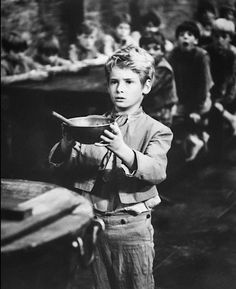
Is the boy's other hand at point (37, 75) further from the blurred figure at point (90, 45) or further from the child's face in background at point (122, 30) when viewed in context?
the child's face in background at point (122, 30)

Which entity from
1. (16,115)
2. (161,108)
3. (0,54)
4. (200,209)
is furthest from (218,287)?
(0,54)

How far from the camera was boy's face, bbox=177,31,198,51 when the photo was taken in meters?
3.84

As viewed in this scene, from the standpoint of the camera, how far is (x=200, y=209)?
3760 millimetres

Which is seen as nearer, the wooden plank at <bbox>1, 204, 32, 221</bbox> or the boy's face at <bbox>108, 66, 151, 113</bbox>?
the wooden plank at <bbox>1, 204, 32, 221</bbox>

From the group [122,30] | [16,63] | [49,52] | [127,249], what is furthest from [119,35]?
[127,249]

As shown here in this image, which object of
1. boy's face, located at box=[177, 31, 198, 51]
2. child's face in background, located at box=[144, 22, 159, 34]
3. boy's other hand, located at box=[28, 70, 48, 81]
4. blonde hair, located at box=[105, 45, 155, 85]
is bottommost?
boy's other hand, located at box=[28, 70, 48, 81]

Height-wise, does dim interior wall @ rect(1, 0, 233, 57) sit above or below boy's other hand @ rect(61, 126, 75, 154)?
above

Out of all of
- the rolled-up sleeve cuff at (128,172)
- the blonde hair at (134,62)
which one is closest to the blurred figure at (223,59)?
the blonde hair at (134,62)

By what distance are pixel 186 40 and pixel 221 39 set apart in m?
0.24

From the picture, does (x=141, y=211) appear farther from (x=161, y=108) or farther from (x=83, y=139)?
(x=161, y=108)

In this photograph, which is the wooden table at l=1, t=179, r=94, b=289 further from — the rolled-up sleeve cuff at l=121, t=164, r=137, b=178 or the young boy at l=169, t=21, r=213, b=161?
the young boy at l=169, t=21, r=213, b=161

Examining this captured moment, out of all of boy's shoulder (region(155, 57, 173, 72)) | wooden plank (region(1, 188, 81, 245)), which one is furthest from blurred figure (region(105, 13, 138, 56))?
wooden plank (region(1, 188, 81, 245))

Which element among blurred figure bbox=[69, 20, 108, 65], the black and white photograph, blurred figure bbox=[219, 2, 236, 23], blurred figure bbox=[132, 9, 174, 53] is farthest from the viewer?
blurred figure bbox=[69, 20, 108, 65]

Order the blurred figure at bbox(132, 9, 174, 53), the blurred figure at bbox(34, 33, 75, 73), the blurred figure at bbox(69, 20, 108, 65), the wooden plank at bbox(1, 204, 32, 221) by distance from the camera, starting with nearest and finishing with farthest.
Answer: the wooden plank at bbox(1, 204, 32, 221) < the blurred figure at bbox(132, 9, 174, 53) < the blurred figure at bbox(69, 20, 108, 65) < the blurred figure at bbox(34, 33, 75, 73)
